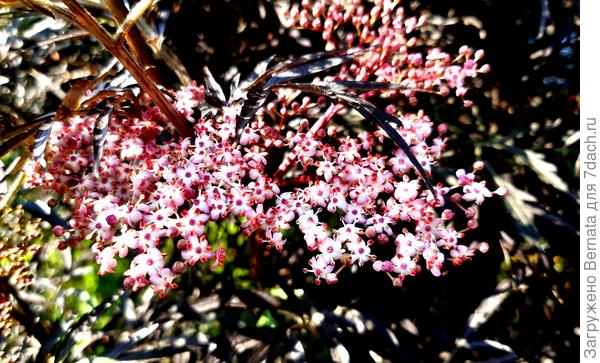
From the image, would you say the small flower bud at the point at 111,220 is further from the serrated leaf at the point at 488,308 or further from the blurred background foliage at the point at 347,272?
the serrated leaf at the point at 488,308

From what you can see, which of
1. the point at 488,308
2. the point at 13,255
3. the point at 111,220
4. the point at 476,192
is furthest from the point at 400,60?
the point at 13,255

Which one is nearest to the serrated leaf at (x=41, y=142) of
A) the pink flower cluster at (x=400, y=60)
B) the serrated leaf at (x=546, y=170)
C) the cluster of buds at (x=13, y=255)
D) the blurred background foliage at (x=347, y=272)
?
the blurred background foliage at (x=347, y=272)

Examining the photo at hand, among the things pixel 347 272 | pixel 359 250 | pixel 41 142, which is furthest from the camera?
pixel 347 272

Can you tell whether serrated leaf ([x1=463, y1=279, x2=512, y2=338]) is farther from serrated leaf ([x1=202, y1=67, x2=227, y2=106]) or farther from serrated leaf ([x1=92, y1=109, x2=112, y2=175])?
serrated leaf ([x1=92, y1=109, x2=112, y2=175])

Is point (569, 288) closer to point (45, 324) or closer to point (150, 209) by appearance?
point (150, 209)

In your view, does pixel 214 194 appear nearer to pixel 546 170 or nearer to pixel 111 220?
pixel 111 220
